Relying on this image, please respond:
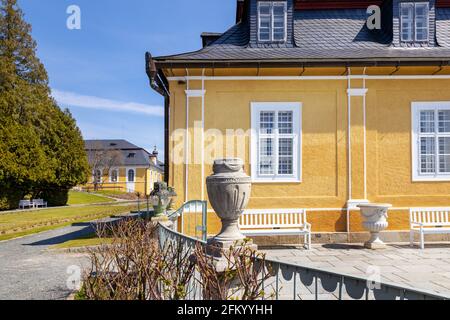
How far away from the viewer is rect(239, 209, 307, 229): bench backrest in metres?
9.50

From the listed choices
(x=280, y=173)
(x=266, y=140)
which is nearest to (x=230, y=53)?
(x=266, y=140)

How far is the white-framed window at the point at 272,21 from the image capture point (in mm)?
10703

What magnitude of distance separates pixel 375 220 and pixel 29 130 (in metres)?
28.1

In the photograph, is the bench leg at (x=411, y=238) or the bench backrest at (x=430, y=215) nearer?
the bench leg at (x=411, y=238)

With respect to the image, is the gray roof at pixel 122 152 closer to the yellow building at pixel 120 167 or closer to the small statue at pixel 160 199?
the yellow building at pixel 120 167

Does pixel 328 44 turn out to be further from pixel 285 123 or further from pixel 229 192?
pixel 229 192

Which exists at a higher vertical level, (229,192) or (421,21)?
(421,21)

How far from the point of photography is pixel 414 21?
10633 mm

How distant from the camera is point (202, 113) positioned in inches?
390

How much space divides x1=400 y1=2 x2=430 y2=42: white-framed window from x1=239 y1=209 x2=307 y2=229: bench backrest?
6.21 m

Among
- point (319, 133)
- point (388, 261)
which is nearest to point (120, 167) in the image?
point (319, 133)

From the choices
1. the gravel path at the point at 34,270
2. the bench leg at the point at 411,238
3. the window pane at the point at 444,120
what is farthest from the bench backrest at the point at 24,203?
the window pane at the point at 444,120

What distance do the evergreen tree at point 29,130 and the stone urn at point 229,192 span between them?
25.7 metres
